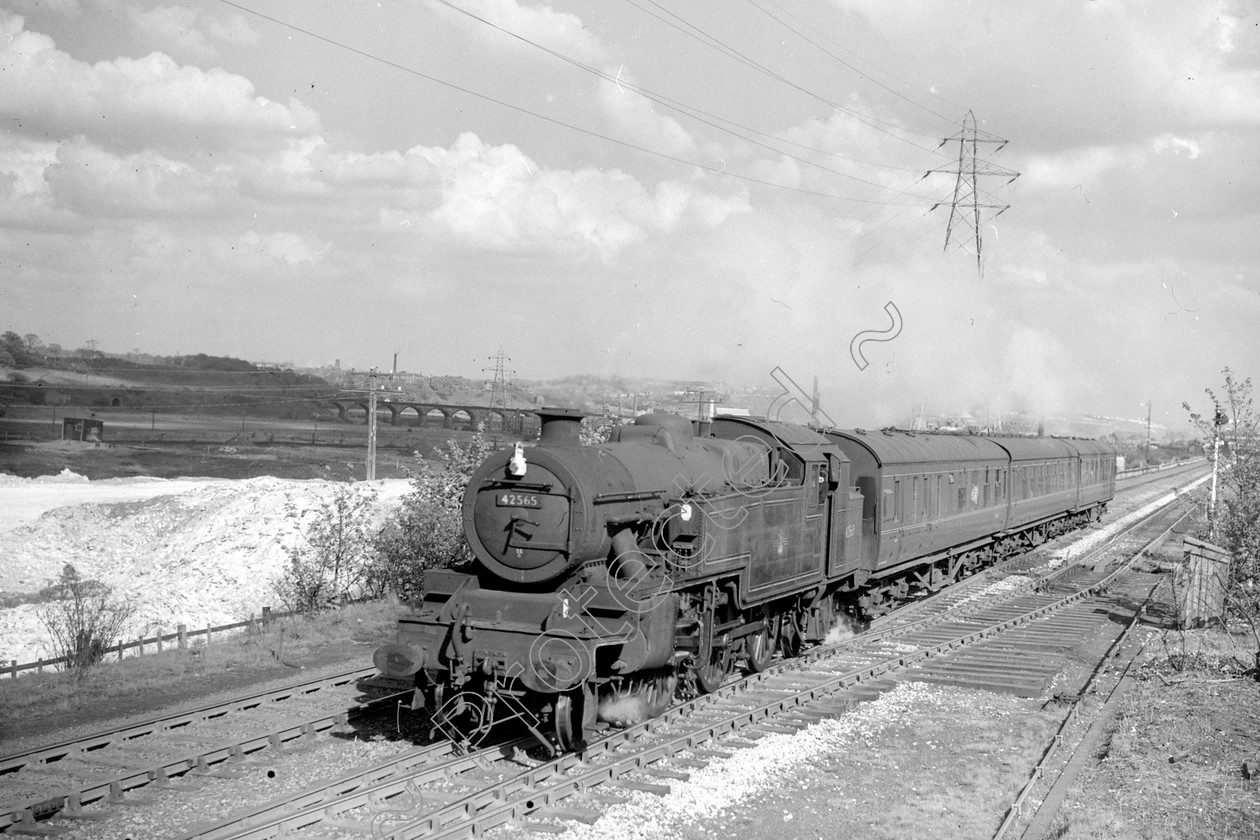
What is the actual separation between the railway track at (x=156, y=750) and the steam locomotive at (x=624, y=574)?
1.41 m

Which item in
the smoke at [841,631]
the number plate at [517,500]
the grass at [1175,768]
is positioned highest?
the number plate at [517,500]

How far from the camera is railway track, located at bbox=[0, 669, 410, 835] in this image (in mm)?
8250

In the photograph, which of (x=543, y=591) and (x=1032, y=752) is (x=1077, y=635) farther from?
(x=543, y=591)

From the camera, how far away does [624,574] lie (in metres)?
9.98

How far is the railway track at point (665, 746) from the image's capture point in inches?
312

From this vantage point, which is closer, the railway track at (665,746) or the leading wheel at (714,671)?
the railway track at (665,746)

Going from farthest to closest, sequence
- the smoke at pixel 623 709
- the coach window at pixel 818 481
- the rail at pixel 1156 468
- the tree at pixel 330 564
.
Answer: the rail at pixel 1156 468, the tree at pixel 330 564, the coach window at pixel 818 481, the smoke at pixel 623 709

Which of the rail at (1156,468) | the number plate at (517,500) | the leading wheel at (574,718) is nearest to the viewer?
the leading wheel at (574,718)

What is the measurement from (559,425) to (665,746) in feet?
11.2

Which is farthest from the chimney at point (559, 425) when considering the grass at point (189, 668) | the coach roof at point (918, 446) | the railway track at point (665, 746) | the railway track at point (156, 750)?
the coach roof at point (918, 446)

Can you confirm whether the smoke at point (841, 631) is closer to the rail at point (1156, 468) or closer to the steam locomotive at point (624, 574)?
the steam locomotive at point (624, 574)

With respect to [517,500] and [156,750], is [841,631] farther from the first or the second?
[156,750]

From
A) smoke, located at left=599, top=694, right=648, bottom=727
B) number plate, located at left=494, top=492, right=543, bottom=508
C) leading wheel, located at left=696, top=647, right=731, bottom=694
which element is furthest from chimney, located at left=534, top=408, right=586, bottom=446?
leading wheel, located at left=696, top=647, right=731, bottom=694

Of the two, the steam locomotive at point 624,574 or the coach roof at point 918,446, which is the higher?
the coach roof at point 918,446
